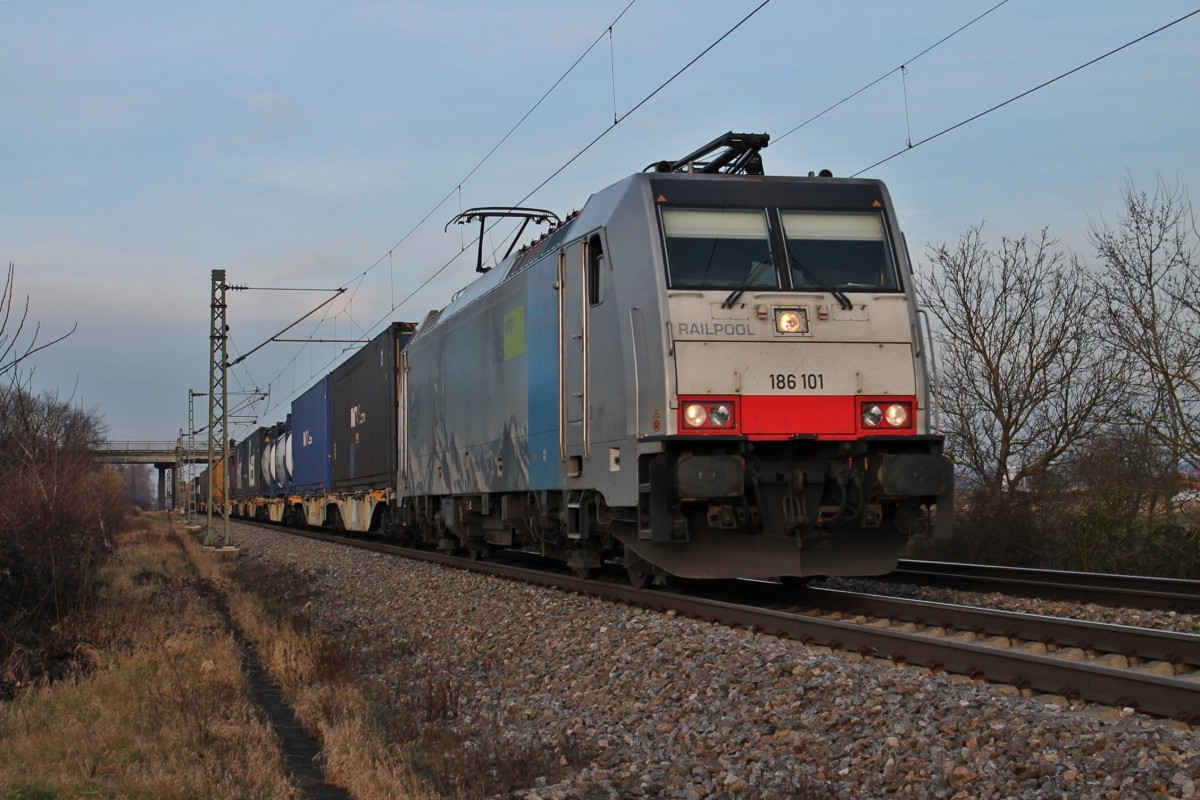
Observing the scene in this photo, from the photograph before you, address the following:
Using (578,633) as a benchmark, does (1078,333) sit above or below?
above

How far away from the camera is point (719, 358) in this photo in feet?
30.1

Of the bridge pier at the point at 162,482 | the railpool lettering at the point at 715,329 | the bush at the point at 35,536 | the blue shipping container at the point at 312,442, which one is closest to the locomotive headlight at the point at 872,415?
the railpool lettering at the point at 715,329

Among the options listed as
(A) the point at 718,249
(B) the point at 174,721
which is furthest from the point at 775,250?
(B) the point at 174,721

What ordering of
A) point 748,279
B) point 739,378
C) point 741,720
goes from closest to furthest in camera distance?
point 741,720 → point 739,378 → point 748,279

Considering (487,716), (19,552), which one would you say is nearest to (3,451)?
(19,552)

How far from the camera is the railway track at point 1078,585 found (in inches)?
356

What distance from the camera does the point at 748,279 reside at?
9.56 m

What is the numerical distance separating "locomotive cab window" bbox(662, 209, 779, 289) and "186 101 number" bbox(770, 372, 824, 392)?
80 centimetres

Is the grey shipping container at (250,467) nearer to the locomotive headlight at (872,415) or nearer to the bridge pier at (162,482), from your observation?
the locomotive headlight at (872,415)

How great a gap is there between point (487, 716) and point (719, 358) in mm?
3555

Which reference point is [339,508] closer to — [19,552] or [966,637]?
[19,552]

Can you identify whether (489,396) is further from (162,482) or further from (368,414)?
(162,482)

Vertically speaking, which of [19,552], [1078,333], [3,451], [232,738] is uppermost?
[1078,333]

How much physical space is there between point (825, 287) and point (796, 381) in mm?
925
